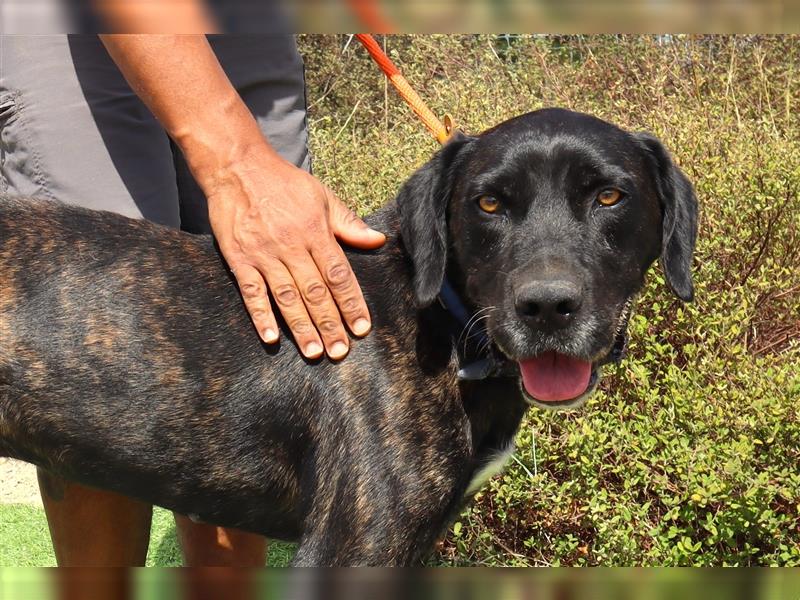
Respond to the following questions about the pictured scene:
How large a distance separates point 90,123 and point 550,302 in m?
1.70

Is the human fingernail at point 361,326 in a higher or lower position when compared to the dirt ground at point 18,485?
higher

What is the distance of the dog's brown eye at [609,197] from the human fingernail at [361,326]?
0.79 m

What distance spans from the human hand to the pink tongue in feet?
1.65

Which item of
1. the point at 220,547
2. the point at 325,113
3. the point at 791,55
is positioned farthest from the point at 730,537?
the point at 325,113

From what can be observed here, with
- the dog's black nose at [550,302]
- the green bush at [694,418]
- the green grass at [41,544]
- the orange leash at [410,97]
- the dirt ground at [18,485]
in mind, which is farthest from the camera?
the dirt ground at [18,485]

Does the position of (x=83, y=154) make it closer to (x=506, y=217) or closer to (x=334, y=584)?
(x=506, y=217)

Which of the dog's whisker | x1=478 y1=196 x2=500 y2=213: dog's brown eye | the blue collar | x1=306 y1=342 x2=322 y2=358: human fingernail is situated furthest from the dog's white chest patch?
x1=478 y1=196 x2=500 y2=213: dog's brown eye

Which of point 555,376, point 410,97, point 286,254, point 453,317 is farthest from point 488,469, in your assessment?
point 410,97

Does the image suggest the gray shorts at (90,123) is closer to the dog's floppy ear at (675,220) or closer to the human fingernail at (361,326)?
the human fingernail at (361,326)

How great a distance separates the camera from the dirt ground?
19.5 feet

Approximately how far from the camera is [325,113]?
10.5 metres

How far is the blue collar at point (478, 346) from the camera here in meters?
2.84

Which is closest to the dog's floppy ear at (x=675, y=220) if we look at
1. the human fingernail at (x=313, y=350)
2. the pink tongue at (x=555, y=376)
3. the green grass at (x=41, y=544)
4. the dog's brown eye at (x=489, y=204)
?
the pink tongue at (x=555, y=376)

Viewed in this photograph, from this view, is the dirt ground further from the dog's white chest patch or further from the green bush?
the dog's white chest patch
